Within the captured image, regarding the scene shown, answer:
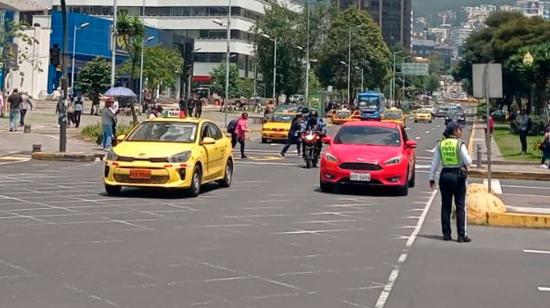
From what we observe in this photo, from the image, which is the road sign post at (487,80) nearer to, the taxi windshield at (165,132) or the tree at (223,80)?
the taxi windshield at (165,132)

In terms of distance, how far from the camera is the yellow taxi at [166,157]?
17719 millimetres

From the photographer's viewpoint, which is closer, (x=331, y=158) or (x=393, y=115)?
(x=331, y=158)

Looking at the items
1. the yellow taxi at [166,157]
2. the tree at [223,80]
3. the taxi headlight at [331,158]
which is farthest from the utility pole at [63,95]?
the tree at [223,80]

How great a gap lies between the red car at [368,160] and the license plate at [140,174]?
4.06 metres

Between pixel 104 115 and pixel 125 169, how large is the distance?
1294cm

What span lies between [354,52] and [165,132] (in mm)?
90926

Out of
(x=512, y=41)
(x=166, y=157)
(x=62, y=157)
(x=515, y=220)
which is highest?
(x=512, y=41)

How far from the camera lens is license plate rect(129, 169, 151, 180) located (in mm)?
17672

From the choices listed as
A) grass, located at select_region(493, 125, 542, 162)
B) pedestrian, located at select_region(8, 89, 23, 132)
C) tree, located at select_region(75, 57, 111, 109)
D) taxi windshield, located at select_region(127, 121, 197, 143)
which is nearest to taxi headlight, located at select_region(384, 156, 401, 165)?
taxi windshield, located at select_region(127, 121, 197, 143)

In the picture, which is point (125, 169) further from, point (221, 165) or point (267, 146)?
point (267, 146)

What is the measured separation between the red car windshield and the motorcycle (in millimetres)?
6502

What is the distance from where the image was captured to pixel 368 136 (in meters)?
21.1

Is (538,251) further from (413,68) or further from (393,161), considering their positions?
(413,68)

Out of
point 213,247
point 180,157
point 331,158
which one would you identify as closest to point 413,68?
point 331,158
